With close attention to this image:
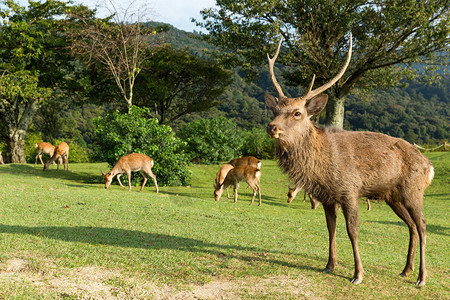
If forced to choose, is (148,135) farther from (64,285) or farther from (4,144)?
(4,144)

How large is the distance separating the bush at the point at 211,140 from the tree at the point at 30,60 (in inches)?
333

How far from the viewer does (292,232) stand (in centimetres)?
765

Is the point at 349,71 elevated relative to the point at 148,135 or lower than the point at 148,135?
elevated

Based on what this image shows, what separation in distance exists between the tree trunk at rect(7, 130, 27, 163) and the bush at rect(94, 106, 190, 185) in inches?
406

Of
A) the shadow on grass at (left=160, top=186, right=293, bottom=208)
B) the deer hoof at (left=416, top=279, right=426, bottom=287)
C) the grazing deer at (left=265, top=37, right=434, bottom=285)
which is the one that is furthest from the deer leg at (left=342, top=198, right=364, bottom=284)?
the shadow on grass at (left=160, top=186, right=293, bottom=208)

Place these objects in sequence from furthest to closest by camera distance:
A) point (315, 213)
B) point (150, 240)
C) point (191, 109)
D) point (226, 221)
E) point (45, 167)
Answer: point (191, 109), point (45, 167), point (315, 213), point (226, 221), point (150, 240)

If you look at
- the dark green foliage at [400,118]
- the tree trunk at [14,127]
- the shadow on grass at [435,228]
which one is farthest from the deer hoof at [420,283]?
the dark green foliage at [400,118]

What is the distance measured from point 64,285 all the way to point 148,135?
12541 mm

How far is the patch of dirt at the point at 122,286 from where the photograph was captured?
149 inches

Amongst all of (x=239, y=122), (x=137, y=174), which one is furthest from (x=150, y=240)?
(x=239, y=122)

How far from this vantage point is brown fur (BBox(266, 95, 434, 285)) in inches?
180

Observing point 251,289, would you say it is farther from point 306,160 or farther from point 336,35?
point 336,35

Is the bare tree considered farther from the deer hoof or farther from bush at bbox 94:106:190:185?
the deer hoof

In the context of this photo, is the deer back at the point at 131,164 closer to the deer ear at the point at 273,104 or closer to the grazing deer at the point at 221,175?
the grazing deer at the point at 221,175
